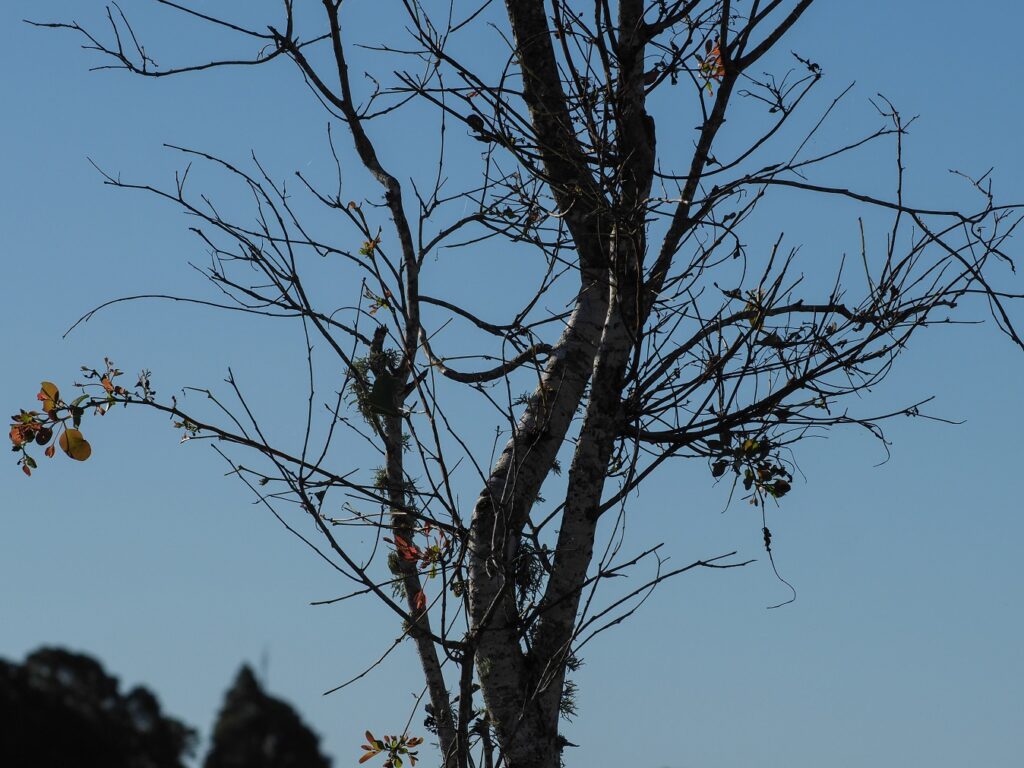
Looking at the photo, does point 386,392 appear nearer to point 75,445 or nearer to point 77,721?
point 75,445

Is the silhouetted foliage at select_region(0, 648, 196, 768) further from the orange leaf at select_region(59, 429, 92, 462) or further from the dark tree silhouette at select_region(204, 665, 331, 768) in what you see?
the orange leaf at select_region(59, 429, 92, 462)

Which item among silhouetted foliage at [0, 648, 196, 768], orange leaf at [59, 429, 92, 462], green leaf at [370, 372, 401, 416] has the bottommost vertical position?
silhouetted foliage at [0, 648, 196, 768]

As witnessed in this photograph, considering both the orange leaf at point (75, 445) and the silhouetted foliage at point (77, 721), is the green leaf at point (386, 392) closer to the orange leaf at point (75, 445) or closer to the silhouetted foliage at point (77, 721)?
the orange leaf at point (75, 445)

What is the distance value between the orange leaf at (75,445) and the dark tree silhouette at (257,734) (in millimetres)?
2734

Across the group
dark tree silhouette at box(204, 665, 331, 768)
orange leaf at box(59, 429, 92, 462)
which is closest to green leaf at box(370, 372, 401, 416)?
orange leaf at box(59, 429, 92, 462)

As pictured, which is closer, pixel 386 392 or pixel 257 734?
pixel 257 734

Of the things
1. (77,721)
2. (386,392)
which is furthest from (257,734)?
(386,392)

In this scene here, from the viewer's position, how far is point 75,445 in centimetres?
373

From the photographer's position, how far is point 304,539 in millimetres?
2969

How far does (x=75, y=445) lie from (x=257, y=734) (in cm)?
276

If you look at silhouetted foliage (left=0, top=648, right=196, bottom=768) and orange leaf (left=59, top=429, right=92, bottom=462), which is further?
orange leaf (left=59, top=429, right=92, bottom=462)

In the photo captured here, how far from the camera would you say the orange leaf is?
3.73 metres

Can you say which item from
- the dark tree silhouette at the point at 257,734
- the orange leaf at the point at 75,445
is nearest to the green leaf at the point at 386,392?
the orange leaf at the point at 75,445

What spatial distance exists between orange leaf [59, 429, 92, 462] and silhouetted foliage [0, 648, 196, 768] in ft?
8.96
